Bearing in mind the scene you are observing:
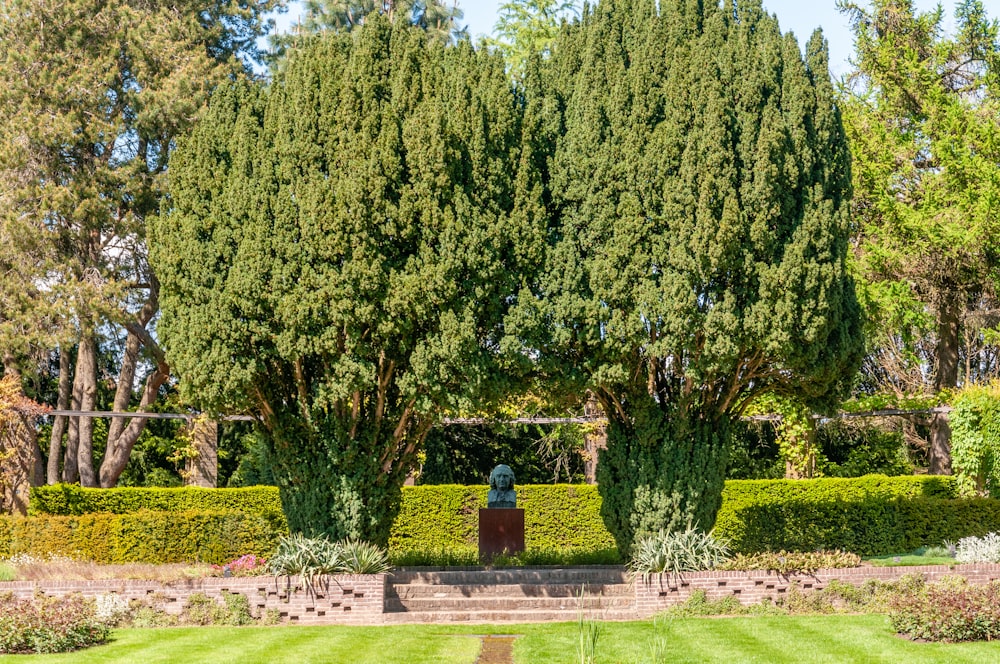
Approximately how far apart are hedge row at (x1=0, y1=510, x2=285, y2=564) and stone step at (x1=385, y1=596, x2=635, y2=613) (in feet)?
18.9

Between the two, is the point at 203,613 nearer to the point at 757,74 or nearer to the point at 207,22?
the point at 757,74

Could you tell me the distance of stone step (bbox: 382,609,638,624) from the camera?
1454cm

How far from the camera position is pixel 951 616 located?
1149 cm

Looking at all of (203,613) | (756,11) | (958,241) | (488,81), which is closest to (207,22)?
(488,81)

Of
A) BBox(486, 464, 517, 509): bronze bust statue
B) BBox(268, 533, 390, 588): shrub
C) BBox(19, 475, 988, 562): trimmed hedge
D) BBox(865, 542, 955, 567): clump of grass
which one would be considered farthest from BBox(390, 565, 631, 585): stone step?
BBox(865, 542, 955, 567): clump of grass

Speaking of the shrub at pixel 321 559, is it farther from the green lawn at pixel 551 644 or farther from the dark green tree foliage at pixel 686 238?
the dark green tree foliage at pixel 686 238

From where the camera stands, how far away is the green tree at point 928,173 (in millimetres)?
22516

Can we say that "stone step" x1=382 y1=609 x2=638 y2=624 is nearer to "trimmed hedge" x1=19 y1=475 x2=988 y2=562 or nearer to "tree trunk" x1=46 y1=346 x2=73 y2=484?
"trimmed hedge" x1=19 y1=475 x2=988 y2=562

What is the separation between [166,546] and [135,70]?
34.5 ft

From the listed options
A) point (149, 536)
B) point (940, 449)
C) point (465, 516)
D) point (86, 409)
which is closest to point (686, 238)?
point (465, 516)

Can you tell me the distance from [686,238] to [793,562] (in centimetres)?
489

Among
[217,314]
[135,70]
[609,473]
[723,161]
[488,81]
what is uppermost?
[135,70]

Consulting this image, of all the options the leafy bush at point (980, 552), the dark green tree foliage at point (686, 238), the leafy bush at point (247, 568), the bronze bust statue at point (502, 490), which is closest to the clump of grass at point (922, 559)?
the leafy bush at point (980, 552)

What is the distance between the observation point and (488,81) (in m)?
15.8
